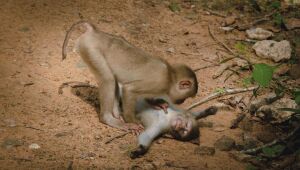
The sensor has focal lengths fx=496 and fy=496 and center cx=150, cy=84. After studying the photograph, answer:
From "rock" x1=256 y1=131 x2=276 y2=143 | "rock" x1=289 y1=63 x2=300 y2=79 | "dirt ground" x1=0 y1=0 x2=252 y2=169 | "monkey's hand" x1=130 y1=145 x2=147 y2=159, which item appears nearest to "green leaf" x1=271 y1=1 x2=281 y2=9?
"dirt ground" x1=0 y1=0 x2=252 y2=169

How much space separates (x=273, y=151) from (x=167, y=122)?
1.30 meters

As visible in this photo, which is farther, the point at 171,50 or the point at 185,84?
the point at 171,50

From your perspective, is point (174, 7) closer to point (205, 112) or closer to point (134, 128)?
point (205, 112)

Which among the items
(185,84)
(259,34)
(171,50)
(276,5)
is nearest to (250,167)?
(185,84)

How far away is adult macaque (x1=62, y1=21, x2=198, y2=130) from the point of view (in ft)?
20.2

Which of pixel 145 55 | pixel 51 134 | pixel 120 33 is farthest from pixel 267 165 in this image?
pixel 120 33

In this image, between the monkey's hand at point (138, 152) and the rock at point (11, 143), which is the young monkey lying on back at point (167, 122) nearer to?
the monkey's hand at point (138, 152)

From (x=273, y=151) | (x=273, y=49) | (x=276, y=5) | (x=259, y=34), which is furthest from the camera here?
(x=276, y=5)

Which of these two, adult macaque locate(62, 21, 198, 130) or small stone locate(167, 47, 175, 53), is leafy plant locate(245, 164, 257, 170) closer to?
adult macaque locate(62, 21, 198, 130)

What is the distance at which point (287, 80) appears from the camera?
294 inches

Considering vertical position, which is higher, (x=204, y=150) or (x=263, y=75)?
(x=263, y=75)

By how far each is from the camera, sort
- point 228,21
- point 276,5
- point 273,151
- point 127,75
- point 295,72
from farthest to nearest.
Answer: point 276,5
point 228,21
point 295,72
point 127,75
point 273,151

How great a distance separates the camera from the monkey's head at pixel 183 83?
20.6 ft

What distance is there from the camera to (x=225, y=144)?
5781 mm
